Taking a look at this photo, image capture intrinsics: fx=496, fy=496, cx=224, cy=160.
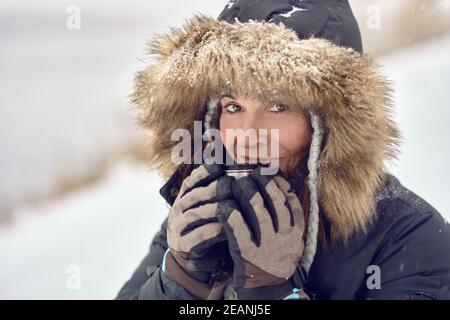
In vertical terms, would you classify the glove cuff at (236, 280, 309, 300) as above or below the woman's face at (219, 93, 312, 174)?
below

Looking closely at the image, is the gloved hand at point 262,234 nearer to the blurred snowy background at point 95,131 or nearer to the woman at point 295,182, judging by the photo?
the woman at point 295,182

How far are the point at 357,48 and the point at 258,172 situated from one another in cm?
38

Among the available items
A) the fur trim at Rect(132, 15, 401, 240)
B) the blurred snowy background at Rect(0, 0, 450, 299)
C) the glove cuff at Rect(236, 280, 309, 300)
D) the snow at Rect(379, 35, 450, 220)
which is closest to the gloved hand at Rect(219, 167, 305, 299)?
the glove cuff at Rect(236, 280, 309, 300)

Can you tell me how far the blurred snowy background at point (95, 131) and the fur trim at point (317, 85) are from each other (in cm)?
14

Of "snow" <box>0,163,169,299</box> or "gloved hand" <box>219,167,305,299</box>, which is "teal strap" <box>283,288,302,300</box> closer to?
"gloved hand" <box>219,167,305,299</box>

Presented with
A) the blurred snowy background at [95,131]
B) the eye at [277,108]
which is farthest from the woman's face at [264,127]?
the blurred snowy background at [95,131]

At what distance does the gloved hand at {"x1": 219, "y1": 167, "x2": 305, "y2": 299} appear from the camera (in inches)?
38.6

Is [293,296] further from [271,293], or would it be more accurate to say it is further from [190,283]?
[190,283]

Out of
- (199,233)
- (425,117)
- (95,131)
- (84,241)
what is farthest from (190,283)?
(95,131)

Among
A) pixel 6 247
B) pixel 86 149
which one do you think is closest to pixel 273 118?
pixel 6 247

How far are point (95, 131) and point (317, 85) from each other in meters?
2.94

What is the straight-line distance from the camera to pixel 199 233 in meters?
1.01

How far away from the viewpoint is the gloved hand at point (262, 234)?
0.98 m

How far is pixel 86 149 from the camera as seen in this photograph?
344 cm
